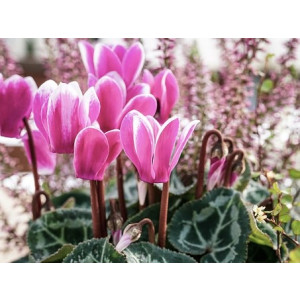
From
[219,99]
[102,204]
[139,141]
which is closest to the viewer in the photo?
[139,141]

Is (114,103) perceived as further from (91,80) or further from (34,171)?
(34,171)

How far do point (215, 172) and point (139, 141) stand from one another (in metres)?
0.17

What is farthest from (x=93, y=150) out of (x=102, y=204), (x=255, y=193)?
(x=255, y=193)

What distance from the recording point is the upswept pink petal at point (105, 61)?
58 centimetres

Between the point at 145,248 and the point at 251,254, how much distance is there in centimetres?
17

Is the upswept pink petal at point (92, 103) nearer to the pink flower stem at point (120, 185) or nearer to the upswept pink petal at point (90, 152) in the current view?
the upswept pink petal at point (90, 152)

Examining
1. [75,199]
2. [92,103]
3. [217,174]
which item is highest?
[92,103]

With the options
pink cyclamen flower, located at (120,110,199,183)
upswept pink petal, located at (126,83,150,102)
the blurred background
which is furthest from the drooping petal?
the blurred background

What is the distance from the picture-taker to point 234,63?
0.69 metres

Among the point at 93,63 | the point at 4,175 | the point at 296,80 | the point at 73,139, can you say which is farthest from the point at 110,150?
the point at 296,80

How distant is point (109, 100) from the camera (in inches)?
20.1

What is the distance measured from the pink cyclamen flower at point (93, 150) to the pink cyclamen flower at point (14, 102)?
0.13 metres

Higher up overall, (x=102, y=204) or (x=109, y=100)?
(x=109, y=100)
